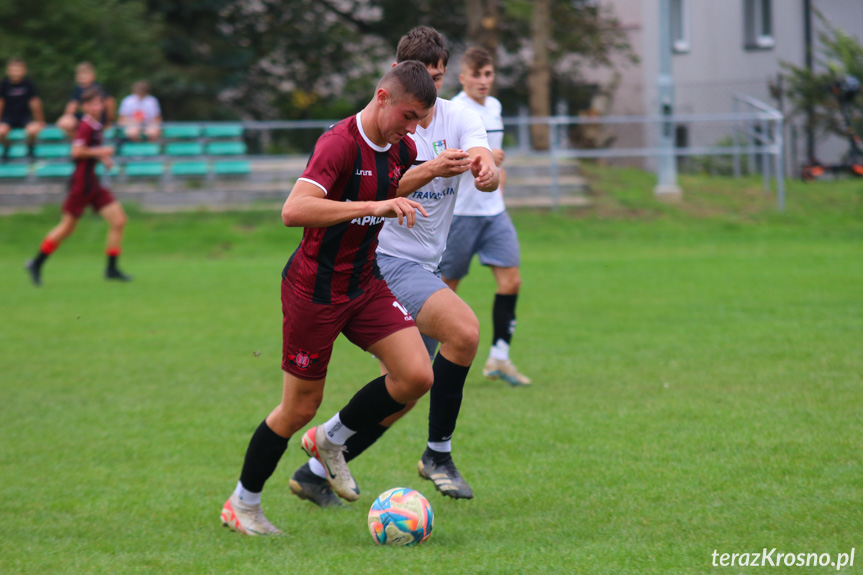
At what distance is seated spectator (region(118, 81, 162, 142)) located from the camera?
61.2 feet

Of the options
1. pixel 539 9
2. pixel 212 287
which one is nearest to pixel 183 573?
pixel 212 287

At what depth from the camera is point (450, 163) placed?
163 inches

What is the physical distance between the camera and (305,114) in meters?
28.2

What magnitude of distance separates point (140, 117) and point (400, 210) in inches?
657

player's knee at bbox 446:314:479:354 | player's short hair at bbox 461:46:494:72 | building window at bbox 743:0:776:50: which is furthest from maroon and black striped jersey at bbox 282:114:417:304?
building window at bbox 743:0:776:50

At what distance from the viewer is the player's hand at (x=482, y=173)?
4.34 m

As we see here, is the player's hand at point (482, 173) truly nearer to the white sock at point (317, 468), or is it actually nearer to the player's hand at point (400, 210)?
the player's hand at point (400, 210)

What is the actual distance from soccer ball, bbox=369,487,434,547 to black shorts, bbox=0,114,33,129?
17.0m

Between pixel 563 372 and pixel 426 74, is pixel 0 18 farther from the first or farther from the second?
pixel 426 74

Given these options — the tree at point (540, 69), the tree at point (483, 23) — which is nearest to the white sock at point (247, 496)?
the tree at point (540, 69)

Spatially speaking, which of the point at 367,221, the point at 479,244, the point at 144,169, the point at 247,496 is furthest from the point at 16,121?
the point at 367,221

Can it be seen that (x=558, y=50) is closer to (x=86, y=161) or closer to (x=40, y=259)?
(x=86, y=161)

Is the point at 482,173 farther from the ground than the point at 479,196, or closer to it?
farther from the ground

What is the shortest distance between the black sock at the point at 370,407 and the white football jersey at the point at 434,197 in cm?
79
